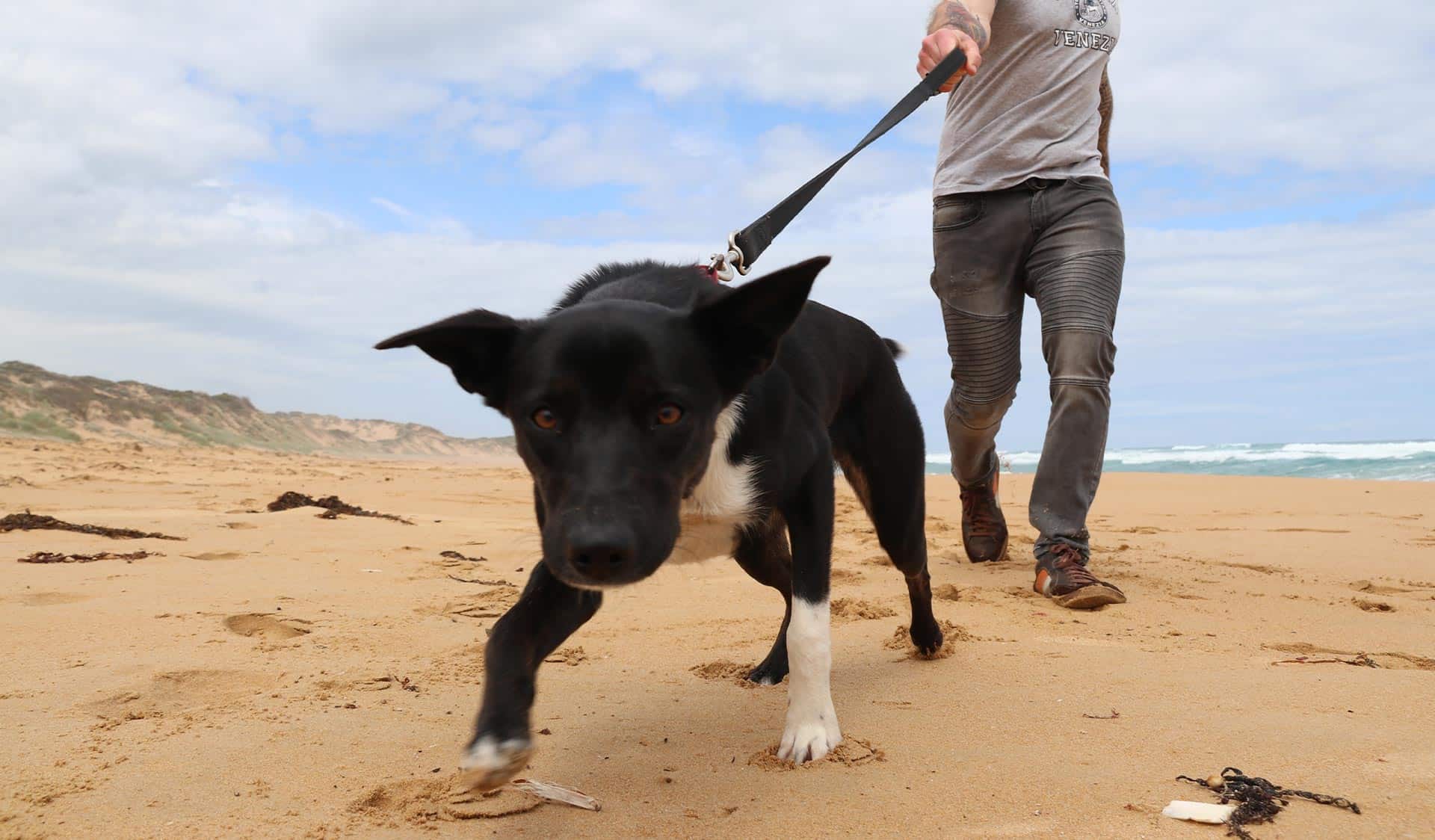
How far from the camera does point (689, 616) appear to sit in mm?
4223

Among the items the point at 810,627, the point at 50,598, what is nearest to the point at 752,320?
the point at 810,627

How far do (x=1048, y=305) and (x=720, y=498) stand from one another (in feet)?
7.90

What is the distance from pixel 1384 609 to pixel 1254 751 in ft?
8.40

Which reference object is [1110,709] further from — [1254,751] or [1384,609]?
[1384,609]

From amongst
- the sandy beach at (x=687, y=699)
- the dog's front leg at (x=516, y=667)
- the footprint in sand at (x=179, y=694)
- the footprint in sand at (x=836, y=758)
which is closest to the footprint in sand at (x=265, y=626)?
the sandy beach at (x=687, y=699)

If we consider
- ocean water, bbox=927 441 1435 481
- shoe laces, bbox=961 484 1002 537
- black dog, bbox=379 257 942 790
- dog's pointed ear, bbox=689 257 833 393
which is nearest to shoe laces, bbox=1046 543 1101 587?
shoe laces, bbox=961 484 1002 537

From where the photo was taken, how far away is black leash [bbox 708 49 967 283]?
3256mm

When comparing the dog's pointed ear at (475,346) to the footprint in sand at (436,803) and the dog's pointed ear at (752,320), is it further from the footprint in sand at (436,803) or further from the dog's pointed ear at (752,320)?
the footprint in sand at (436,803)

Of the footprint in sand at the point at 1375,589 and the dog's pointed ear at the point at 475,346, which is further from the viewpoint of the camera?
the footprint in sand at the point at 1375,589

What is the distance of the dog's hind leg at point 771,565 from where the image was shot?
2977 mm

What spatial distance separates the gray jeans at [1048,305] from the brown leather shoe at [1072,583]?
0.07m

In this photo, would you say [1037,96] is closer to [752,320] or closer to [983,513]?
[983,513]

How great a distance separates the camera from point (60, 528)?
5.84m

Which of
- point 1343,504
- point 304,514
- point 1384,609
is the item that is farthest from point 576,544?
point 1343,504
